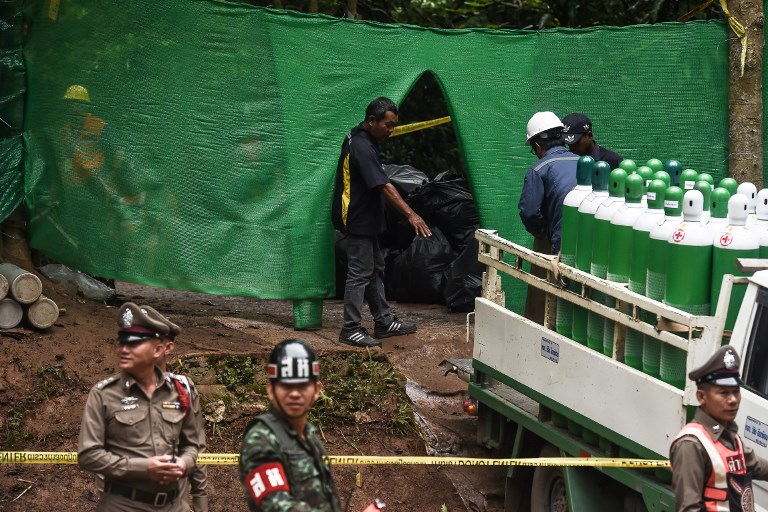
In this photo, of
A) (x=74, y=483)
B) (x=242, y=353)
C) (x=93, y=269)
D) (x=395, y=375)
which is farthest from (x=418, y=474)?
(x=93, y=269)

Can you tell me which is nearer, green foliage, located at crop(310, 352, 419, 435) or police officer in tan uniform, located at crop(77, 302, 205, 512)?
police officer in tan uniform, located at crop(77, 302, 205, 512)

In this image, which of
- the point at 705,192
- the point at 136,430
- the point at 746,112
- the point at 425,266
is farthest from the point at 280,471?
the point at 425,266

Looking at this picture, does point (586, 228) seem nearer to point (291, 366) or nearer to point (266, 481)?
point (291, 366)

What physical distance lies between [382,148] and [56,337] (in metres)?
5.66

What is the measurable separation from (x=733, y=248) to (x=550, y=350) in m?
1.47

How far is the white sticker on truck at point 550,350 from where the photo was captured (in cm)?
680

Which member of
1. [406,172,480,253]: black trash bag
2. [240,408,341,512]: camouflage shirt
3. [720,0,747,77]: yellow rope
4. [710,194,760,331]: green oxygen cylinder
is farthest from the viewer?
[406,172,480,253]: black trash bag

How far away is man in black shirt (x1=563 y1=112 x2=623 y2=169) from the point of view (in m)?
8.95

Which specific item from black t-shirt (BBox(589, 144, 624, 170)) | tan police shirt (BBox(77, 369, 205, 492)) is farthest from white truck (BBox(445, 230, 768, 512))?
tan police shirt (BBox(77, 369, 205, 492))

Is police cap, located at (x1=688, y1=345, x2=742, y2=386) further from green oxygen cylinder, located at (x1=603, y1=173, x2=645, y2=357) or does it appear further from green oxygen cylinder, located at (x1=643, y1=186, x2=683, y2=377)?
green oxygen cylinder, located at (x1=603, y1=173, x2=645, y2=357)

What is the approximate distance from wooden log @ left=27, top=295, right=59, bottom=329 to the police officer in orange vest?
5.09 meters

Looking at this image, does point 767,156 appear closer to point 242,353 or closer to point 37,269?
point 242,353

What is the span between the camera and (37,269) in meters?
9.21

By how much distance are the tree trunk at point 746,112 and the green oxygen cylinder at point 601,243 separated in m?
3.11
